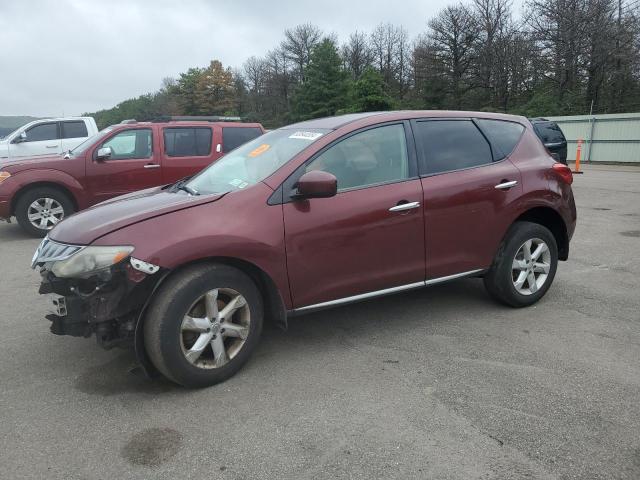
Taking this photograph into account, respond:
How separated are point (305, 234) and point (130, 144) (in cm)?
632

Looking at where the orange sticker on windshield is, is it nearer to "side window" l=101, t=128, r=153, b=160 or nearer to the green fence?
"side window" l=101, t=128, r=153, b=160

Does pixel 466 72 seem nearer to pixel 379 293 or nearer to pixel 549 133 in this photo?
pixel 549 133

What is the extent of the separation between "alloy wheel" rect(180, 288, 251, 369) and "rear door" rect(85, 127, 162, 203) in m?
5.92

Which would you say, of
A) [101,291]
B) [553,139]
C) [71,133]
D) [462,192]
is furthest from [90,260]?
[553,139]

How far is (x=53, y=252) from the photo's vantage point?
3.21 metres

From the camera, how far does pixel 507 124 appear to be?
4.76m

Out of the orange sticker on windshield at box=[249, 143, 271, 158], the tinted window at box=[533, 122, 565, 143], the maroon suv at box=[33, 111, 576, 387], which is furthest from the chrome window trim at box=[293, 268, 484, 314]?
the tinted window at box=[533, 122, 565, 143]

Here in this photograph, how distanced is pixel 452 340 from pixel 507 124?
2103 millimetres

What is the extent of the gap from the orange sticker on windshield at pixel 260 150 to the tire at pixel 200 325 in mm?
1193

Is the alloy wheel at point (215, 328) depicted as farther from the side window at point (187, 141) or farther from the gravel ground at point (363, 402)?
the side window at point (187, 141)

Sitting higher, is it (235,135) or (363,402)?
(235,135)

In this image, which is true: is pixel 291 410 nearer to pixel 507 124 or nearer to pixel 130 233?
pixel 130 233

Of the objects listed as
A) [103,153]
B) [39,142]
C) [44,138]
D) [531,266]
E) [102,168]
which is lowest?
[531,266]

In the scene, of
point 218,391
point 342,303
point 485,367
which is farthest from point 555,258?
point 218,391
